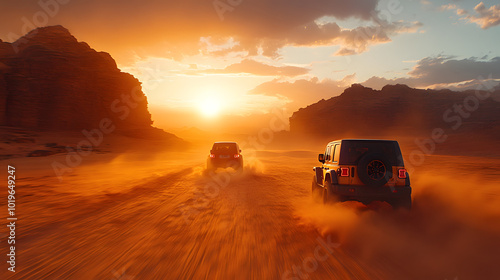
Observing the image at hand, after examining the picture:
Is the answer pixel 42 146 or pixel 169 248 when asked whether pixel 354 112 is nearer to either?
pixel 42 146

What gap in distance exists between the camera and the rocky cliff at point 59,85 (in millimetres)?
50906

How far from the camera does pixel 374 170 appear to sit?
248 inches

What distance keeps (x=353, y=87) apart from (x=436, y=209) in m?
144

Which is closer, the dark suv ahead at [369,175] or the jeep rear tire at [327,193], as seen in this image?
the dark suv ahead at [369,175]

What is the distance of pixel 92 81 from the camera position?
199ft

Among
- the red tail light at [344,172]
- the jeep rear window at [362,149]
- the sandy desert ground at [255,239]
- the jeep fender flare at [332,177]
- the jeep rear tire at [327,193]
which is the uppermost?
the jeep rear window at [362,149]

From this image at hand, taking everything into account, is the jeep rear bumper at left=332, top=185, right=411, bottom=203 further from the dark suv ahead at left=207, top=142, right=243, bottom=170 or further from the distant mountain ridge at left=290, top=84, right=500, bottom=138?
the distant mountain ridge at left=290, top=84, right=500, bottom=138

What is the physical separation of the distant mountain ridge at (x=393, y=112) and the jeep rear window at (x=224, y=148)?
99747 millimetres

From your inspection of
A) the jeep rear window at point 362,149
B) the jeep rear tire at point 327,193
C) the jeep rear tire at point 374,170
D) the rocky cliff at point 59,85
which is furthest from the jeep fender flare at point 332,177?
the rocky cliff at point 59,85

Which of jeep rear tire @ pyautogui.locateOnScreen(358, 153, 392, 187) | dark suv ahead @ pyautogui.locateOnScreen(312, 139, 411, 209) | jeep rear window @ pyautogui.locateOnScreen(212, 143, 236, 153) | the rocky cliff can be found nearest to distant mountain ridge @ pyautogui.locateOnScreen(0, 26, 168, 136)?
the rocky cliff

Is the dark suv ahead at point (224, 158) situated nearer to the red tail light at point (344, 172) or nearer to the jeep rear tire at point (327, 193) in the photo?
the jeep rear tire at point (327, 193)

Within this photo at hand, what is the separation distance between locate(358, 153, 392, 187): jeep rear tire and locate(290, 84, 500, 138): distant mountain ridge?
106 metres

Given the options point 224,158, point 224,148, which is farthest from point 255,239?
point 224,148

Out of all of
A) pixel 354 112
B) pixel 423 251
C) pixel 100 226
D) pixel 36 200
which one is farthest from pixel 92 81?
pixel 354 112
